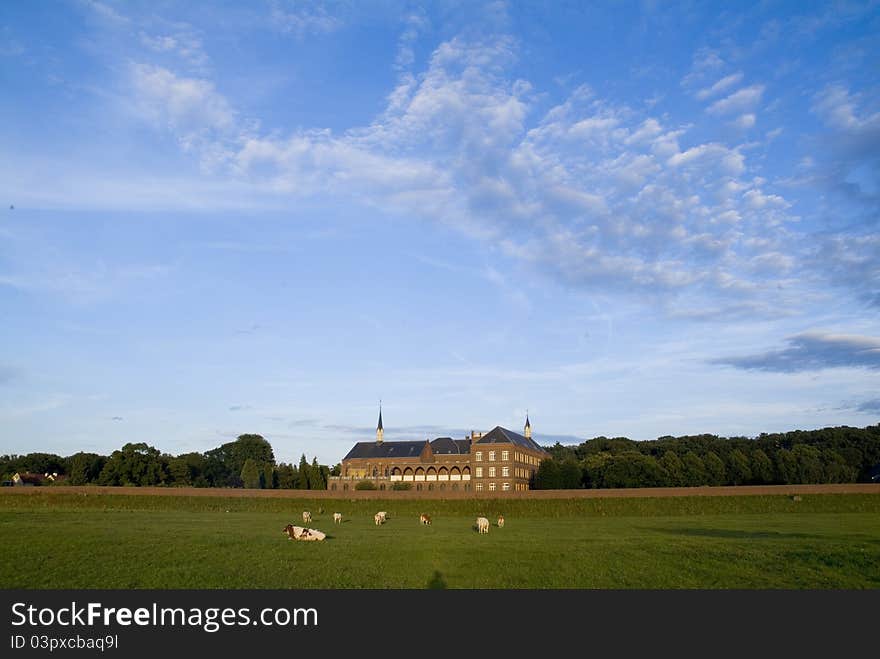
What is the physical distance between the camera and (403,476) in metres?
130

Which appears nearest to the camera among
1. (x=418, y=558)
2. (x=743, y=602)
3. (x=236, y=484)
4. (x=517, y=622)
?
(x=517, y=622)

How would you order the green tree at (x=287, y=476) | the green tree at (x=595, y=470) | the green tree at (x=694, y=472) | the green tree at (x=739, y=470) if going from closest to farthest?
the green tree at (x=694, y=472) → the green tree at (x=595, y=470) → the green tree at (x=739, y=470) → the green tree at (x=287, y=476)

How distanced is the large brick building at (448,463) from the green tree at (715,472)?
3070 centimetres

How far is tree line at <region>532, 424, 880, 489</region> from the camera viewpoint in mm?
94500

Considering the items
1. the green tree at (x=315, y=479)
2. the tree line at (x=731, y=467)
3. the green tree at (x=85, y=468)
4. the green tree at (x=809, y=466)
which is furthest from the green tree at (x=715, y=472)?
the green tree at (x=85, y=468)

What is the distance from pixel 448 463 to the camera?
128 meters

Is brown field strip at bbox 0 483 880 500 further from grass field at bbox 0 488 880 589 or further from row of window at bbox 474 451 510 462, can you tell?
row of window at bbox 474 451 510 462

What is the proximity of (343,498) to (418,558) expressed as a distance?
4343 cm

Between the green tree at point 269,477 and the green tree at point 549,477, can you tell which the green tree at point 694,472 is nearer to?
the green tree at point 549,477

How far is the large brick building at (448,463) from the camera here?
118m

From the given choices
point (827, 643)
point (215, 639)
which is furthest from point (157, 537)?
point (827, 643)

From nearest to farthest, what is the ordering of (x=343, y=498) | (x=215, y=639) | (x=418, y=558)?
(x=215, y=639) → (x=418, y=558) → (x=343, y=498)

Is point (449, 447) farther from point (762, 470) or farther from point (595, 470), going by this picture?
point (762, 470)

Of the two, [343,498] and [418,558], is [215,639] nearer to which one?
[418,558]
